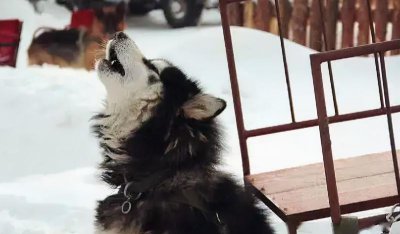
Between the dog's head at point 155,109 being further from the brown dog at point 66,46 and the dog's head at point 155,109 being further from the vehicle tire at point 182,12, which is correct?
the vehicle tire at point 182,12

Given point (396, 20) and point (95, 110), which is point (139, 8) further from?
point (396, 20)

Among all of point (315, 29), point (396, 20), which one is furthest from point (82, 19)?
point (396, 20)

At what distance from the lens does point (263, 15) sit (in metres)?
6.90

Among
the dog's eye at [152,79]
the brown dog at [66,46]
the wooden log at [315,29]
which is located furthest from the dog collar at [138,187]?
the wooden log at [315,29]

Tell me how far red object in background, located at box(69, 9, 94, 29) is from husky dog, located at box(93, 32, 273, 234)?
3612mm

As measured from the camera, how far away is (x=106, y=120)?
2.55 m

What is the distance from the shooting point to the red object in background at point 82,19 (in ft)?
19.8

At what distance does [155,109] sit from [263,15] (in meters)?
4.65

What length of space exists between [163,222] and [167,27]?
443 centimetres

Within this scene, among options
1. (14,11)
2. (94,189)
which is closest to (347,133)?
(94,189)

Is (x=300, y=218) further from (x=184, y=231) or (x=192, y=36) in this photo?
(x=192, y=36)

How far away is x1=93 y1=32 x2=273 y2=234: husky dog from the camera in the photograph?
2.37 metres

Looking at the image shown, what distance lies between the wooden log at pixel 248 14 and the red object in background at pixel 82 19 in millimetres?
1667

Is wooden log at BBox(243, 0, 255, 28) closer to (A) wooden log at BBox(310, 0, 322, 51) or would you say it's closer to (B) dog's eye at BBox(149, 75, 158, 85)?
(A) wooden log at BBox(310, 0, 322, 51)
